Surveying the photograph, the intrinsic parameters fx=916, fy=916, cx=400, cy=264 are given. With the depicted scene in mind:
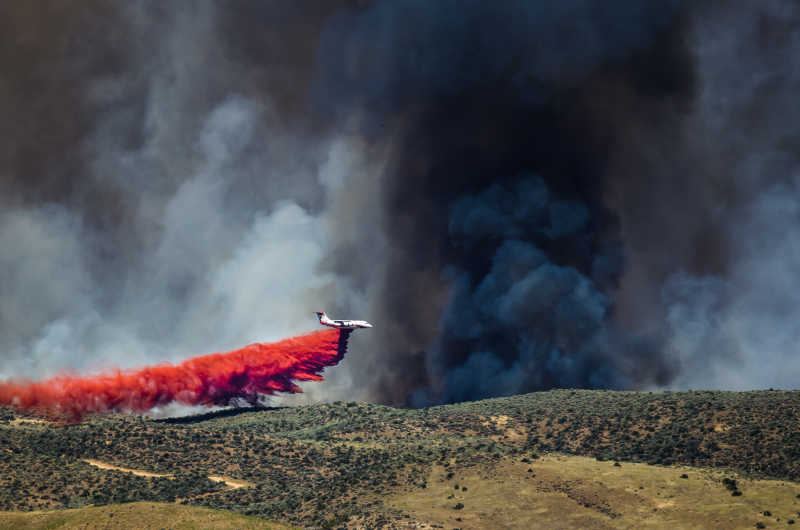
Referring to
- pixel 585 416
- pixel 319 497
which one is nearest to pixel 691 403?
pixel 585 416

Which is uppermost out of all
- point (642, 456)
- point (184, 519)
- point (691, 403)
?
point (691, 403)

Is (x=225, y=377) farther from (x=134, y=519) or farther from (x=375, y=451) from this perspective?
(x=134, y=519)

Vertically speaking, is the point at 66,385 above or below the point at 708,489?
above

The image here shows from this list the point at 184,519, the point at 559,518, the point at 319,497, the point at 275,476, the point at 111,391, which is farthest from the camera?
the point at 111,391

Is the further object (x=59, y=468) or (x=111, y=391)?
(x=111, y=391)

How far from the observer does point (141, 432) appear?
513 ft

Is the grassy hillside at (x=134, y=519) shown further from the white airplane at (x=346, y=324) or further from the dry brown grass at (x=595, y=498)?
the white airplane at (x=346, y=324)

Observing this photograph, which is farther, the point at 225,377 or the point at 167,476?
the point at 225,377

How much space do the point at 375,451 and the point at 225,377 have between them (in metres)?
53.1

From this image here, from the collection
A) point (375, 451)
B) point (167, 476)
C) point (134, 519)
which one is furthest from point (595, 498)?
point (167, 476)

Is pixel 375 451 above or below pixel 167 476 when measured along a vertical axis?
above

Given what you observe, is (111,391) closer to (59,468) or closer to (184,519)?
(59,468)

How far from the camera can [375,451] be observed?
15188 cm

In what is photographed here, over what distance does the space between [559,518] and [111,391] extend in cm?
9915
